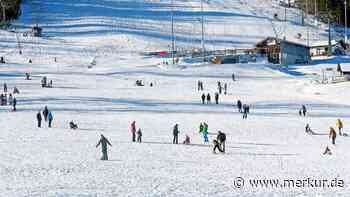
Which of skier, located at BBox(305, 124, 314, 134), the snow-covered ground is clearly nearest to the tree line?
the snow-covered ground

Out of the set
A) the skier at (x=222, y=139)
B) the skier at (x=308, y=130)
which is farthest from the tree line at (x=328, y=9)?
the skier at (x=222, y=139)

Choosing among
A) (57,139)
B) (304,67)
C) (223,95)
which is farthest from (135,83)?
(57,139)

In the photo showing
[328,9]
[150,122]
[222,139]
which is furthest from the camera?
[328,9]

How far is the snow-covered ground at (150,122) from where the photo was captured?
70.2 ft

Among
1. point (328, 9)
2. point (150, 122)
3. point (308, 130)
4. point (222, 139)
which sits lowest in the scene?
point (308, 130)

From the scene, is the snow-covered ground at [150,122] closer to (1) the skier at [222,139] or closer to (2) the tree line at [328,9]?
(1) the skier at [222,139]

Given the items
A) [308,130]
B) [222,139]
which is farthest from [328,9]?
[222,139]

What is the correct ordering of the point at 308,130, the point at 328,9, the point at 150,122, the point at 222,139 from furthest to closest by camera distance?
the point at 328,9 → the point at 150,122 → the point at 308,130 → the point at 222,139

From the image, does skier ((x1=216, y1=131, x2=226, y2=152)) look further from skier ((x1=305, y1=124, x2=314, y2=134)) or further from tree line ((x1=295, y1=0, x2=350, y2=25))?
tree line ((x1=295, y1=0, x2=350, y2=25))

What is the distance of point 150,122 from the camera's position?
3775 cm

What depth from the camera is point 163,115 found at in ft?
135

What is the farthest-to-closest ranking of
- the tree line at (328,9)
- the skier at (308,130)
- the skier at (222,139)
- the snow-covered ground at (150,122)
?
the tree line at (328,9) → the skier at (308,130) → the skier at (222,139) → the snow-covered ground at (150,122)

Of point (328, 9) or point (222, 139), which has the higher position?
point (328, 9)

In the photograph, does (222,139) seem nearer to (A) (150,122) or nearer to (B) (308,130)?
(B) (308,130)
